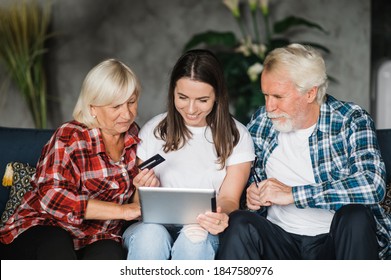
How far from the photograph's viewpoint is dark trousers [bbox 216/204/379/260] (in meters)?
2.12

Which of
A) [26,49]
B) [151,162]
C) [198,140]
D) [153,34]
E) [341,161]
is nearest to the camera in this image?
[151,162]

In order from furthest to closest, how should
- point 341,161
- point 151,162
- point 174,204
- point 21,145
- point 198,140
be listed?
point 21,145 → point 198,140 → point 341,161 → point 151,162 → point 174,204

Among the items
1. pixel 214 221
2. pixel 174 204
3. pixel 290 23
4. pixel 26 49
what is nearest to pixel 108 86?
pixel 174 204

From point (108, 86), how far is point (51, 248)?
2.08 feet

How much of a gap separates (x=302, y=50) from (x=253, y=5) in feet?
6.88

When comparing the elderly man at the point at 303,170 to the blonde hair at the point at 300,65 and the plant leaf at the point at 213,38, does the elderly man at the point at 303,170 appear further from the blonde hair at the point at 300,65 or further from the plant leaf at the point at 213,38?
the plant leaf at the point at 213,38

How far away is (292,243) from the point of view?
7.87ft

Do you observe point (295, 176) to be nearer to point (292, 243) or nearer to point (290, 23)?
point (292, 243)

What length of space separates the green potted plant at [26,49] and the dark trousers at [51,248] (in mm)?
2140

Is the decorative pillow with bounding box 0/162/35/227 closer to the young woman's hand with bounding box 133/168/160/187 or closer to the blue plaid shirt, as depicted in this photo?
the young woman's hand with bounding box 133/168/160/187

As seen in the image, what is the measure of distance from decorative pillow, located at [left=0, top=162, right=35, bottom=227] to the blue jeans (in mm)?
633

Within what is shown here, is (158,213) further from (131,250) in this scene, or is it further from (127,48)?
(127,48)

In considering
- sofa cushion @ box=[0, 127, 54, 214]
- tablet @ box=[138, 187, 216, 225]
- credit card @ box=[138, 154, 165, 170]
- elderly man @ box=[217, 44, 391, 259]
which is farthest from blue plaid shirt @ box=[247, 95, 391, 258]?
sofa cushion @ box=[0, 127, 54, 214]

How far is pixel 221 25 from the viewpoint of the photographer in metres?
4.75
